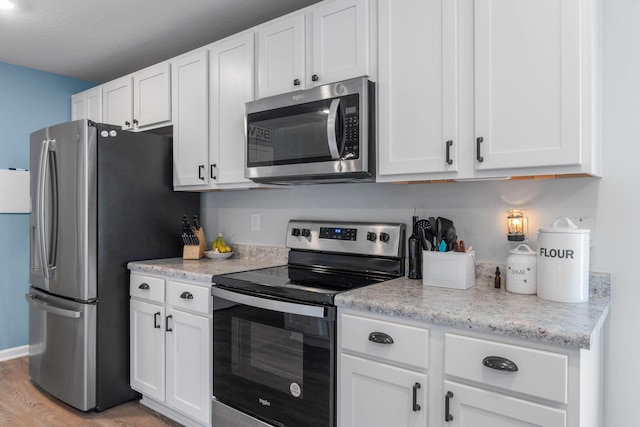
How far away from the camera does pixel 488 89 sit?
163 cm

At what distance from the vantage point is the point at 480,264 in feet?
6.40

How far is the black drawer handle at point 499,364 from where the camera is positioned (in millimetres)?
1267

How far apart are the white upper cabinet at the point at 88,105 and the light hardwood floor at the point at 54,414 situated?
2103 millimetres

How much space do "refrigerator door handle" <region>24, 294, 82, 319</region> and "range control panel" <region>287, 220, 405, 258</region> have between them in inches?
53.6

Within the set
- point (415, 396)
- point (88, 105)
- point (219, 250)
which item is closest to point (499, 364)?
point (415, 396)

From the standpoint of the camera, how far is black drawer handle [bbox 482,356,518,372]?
127cm

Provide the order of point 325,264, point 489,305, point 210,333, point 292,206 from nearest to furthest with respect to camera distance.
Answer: point 489,305 < point 210,333 < point 325,264 < point 292,206

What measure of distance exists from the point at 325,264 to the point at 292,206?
49 cm

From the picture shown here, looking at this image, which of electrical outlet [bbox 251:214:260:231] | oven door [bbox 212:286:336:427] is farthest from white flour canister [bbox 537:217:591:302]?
electrical outlet [bbox 251:214:260:231]

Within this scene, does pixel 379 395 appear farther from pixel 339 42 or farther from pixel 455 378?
pixel 339 42

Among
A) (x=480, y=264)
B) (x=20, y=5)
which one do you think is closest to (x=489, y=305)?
(x=480, y=264)

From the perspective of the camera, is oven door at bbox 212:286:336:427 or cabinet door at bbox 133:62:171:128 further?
cabinet door at bbox 133:62:171:128

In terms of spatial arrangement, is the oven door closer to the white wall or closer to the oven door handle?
the oven door handle

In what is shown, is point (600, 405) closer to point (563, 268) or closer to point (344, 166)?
point (563, 268)
